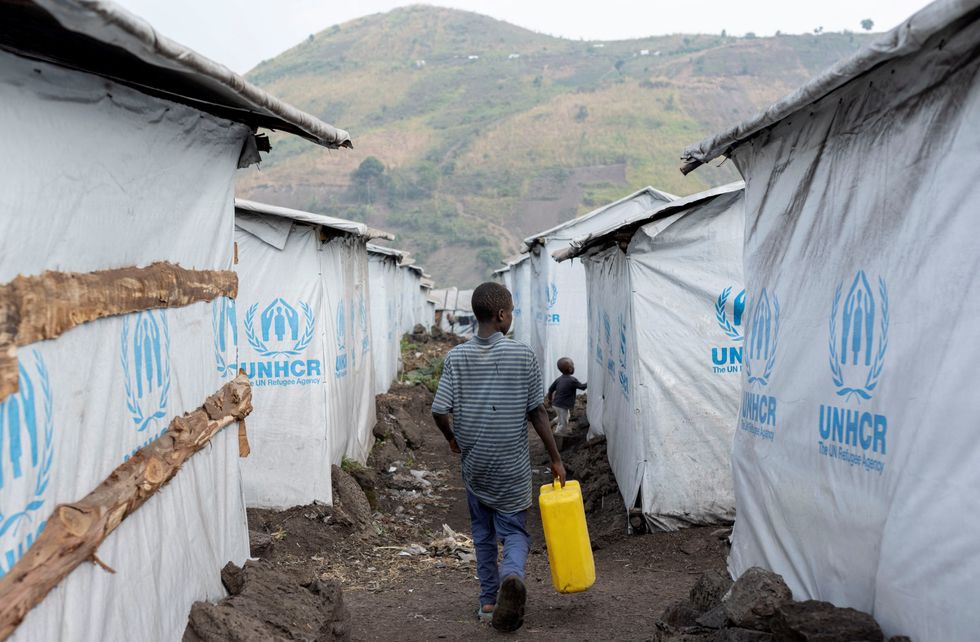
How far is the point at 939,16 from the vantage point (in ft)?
8.82

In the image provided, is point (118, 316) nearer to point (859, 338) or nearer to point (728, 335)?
point (859, 338)

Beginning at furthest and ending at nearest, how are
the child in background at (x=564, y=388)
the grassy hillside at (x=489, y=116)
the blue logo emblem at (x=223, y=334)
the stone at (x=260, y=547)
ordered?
the grassy hillside at (x=489, y=116) → the child in background at (x=564, y=388) → the stone at (x=260, y=547) → the blue logo emblem at (x=223, y=334)

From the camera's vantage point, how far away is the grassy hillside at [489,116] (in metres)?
70.8

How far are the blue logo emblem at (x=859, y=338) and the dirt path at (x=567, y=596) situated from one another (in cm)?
222

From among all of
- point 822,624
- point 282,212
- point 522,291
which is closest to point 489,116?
point 522,291

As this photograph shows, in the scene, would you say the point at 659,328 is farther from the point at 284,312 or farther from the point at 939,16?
the point at 939,16

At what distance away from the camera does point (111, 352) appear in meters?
3.13

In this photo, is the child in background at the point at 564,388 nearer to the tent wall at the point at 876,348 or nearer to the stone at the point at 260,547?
the stone at the point at 260,547

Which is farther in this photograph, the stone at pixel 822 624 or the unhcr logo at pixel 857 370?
the unhcr logo at pixel 857 370

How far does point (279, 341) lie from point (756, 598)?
5.40 m

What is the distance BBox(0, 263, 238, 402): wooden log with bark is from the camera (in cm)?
231

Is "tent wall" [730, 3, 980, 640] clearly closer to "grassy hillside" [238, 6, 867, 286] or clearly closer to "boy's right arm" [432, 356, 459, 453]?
"boy's right arm" [432, 356, 459, 453]

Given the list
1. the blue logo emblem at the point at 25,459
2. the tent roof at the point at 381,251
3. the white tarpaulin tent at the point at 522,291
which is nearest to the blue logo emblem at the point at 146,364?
the blue logo emblem at the point at 25,459

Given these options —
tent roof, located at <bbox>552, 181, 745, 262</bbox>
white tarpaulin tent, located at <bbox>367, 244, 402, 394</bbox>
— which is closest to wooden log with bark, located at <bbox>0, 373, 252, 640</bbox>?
tent roof, located at <bbox>552, 181, 745, 262</bbox>
